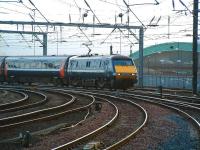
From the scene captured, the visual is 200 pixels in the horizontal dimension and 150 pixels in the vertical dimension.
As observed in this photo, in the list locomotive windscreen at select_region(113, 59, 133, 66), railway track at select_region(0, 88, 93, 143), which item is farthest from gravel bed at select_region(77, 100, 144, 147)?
locomotive windscreen at select_region(113, 59, 133, 66)

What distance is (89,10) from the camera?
115 ft

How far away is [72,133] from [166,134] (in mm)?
3009

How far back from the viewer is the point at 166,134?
1455 centimetres

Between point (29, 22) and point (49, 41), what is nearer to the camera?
point (29, 22)

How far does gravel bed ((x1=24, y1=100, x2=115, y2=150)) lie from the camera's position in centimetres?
1200

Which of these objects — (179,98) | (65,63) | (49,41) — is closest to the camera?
(179,98)

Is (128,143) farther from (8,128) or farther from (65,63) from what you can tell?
(65,63)

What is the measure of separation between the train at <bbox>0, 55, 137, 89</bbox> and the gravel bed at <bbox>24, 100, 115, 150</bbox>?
16.8 m

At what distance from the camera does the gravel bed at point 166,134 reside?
1234 cm

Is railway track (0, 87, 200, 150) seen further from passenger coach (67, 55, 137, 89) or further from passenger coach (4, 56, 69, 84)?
passenger coach (4, 56, 69, 84)

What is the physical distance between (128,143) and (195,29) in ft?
78.3

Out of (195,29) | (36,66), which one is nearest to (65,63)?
(36,66)

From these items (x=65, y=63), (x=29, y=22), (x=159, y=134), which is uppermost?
(x=29, y=22)

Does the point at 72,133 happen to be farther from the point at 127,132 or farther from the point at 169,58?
the point at 169,58
